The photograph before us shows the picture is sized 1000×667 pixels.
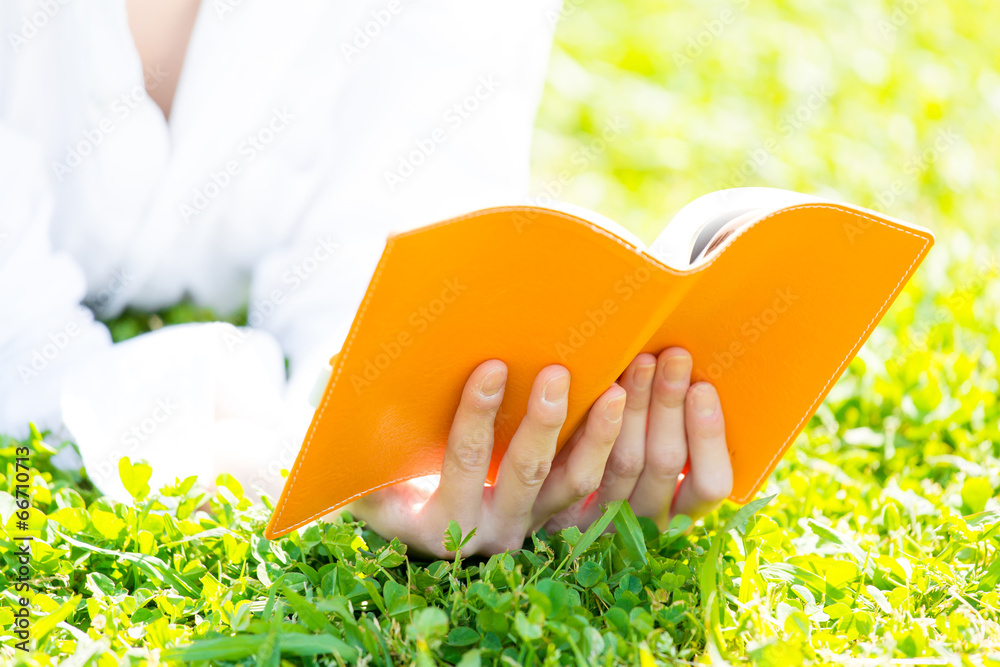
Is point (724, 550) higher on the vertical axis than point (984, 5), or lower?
lower

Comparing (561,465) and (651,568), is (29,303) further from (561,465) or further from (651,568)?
(651,568)

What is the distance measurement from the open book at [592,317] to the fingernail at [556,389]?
0.02m

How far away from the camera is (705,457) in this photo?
1.13 meters

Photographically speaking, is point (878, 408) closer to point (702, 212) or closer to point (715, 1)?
point (702, 212)

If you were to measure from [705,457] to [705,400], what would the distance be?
9 centimetres

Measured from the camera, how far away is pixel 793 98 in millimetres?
2959

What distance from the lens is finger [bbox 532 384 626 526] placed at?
1.03 metres

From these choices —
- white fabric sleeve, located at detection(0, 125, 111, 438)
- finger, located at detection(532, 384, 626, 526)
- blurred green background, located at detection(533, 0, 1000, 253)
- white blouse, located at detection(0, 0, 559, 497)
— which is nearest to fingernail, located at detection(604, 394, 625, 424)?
finger, located at detection(532, 384, 626, 526)

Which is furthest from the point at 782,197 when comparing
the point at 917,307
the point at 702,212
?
the point at 917,307

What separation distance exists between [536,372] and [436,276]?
0.20m

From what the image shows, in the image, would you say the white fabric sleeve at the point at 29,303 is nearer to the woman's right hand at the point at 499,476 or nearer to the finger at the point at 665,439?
the woman's right hand at the point at 499,476

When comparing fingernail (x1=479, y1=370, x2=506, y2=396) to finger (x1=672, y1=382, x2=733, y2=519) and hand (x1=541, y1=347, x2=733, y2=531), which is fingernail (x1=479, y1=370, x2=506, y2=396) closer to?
hand (x1=541, y1=347, x2=733, y2=531)

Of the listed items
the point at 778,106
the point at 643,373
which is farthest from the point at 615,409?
the point at 778,106

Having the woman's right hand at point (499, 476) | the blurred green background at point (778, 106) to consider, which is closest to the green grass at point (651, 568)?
the woman's right hand at point (499, 476)
